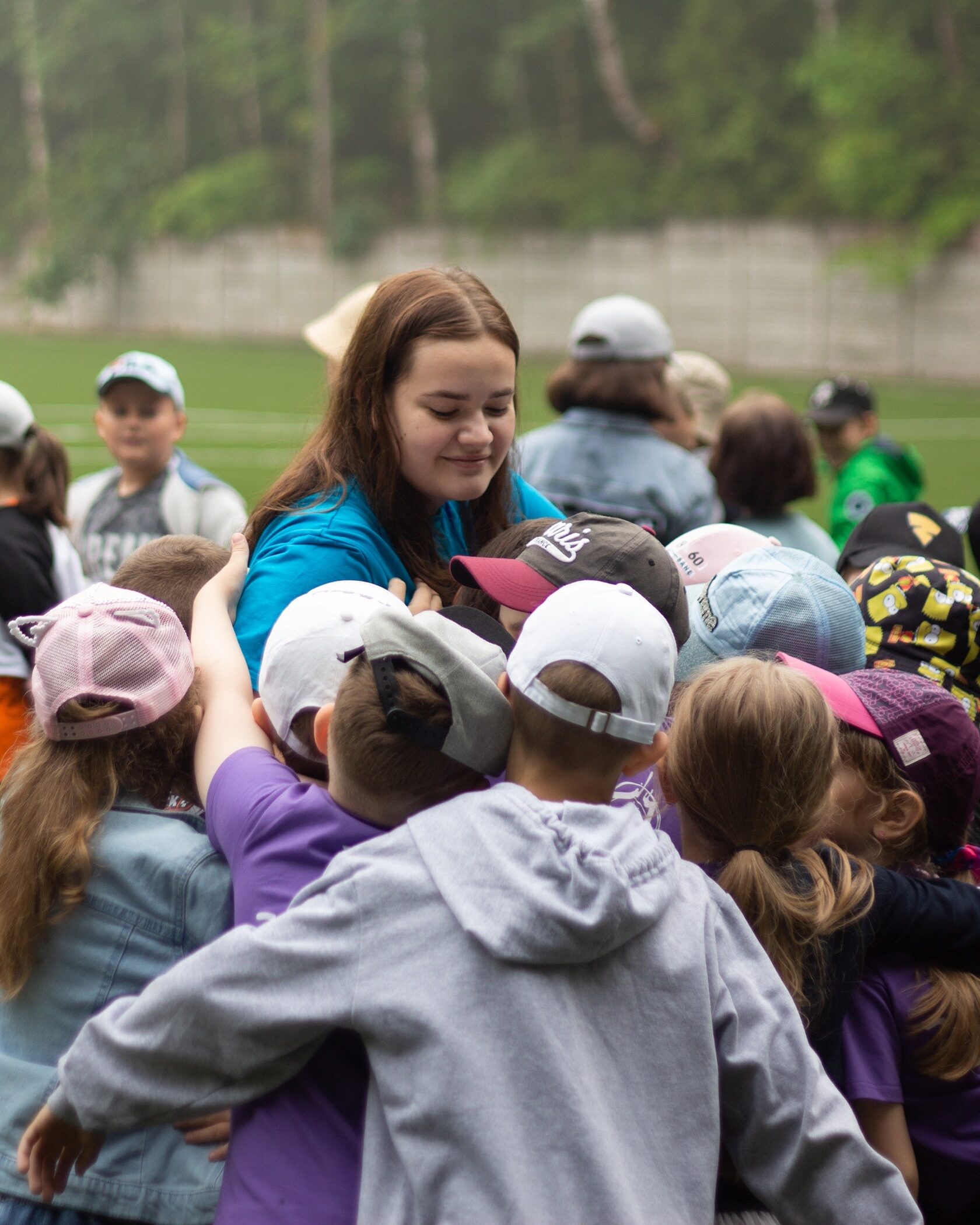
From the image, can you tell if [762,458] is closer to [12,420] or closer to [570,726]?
[12,420]

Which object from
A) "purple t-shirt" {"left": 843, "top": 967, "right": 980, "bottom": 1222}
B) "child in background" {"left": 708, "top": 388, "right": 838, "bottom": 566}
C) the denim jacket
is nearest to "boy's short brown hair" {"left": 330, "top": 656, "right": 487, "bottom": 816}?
"purple t-shirt" {"left": 843, "top": 967, "right": 980, "bottom": 1222}

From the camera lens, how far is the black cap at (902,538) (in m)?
3.88

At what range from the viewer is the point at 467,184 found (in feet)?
145

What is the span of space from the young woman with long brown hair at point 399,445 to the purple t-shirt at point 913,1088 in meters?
1.10

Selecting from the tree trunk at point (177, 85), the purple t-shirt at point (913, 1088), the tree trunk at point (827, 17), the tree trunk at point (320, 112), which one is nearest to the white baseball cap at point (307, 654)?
the purple t-shirt at point (913, 1088)

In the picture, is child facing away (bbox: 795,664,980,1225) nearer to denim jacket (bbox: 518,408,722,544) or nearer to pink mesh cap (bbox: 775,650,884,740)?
pink mesh cap (bbox: 775,650,884,740)

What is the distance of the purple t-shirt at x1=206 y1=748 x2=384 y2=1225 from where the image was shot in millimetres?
1807

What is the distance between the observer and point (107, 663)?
2248 millimetres

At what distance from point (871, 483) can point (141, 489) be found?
310 cm

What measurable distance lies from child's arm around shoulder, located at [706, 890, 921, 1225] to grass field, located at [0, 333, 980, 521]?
23.7 ft

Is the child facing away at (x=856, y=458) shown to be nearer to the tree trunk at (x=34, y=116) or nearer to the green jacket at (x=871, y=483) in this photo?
the green jacket at (x=871, y=483)

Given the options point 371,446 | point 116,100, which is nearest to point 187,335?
point 116,100

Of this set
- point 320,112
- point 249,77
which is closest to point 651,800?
point 320,112

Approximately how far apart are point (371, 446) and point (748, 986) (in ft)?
4.43
